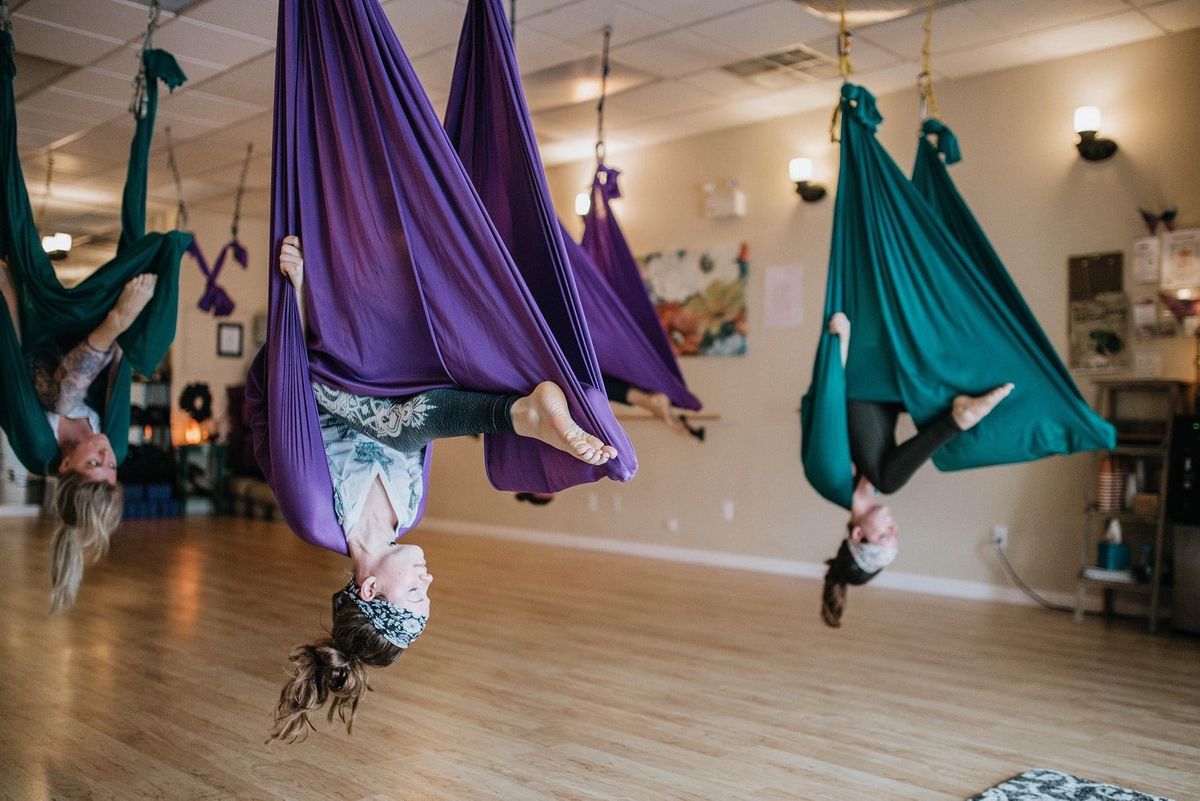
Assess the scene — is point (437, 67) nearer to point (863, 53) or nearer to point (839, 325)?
point (863, 53)

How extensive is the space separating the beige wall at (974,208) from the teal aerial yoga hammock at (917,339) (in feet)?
7.01

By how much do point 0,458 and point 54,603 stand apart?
626 cm

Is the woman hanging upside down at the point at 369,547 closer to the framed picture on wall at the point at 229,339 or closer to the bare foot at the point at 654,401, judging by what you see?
the bare foot at the point at 654,401

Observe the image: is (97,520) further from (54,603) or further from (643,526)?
(643,526)

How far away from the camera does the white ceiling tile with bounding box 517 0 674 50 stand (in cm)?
479

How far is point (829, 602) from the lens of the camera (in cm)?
393

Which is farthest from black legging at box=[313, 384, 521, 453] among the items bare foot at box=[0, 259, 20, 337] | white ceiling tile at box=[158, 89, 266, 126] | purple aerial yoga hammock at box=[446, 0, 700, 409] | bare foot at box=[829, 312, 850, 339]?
white ceiling tile at box=[158, 89, 266, 126]

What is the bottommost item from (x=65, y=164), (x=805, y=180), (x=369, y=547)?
(x=369, y=547)

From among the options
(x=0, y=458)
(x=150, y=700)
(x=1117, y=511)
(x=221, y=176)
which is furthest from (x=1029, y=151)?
(x=0, y=458)

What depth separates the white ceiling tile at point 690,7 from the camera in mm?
4719

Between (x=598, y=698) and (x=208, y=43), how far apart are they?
3.89 m

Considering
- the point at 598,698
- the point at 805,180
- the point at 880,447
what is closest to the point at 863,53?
the point at 805,180

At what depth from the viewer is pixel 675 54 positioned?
5.44 meters

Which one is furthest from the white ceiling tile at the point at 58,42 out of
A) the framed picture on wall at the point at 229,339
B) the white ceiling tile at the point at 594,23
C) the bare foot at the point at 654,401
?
the framed picture on wall at the point at 229,339
